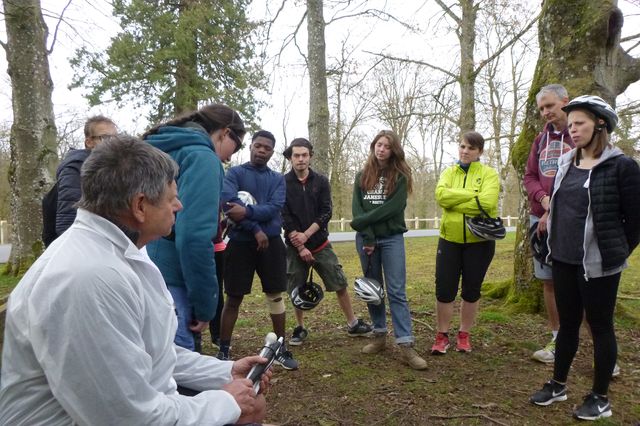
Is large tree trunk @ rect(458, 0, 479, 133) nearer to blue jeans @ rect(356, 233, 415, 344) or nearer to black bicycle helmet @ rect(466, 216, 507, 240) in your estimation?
black bicycle helmet @ rect(466, 216, 507, 240)

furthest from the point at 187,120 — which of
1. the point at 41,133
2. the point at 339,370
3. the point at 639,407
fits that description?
the point at 41,133

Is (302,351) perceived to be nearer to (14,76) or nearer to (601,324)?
(601,324)

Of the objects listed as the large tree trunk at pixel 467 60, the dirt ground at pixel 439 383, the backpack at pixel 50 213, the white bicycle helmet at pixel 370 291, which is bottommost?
the dirt ground at pixel 439 383

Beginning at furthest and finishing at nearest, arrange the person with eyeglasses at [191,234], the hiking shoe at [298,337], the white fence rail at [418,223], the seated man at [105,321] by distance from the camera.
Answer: the white fence rail at [418,223] < the hiking shoe at [298,337] < the person with eyeglasses at [191,234] < the seated man at [105,321]

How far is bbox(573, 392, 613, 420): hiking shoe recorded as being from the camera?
114 inches

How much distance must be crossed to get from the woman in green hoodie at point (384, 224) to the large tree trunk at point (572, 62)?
1.78m

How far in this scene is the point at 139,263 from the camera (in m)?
1.56

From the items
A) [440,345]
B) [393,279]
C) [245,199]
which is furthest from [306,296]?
[440,345]

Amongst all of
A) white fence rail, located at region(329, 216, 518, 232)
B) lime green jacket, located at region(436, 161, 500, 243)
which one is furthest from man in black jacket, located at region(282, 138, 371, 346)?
white fence rail, located at region(329, 216, 518, 232)

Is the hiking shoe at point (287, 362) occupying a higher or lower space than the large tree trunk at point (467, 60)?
lower

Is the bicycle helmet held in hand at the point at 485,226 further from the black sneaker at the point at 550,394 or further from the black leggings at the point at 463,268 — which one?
the black sneaker at the point at 550,394

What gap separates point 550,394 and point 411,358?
1063 mm

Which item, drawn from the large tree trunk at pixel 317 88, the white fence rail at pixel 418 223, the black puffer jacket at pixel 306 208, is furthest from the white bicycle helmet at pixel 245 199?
Answer: the white fence rail at pixel 418 223

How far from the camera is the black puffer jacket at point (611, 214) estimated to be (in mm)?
2852
